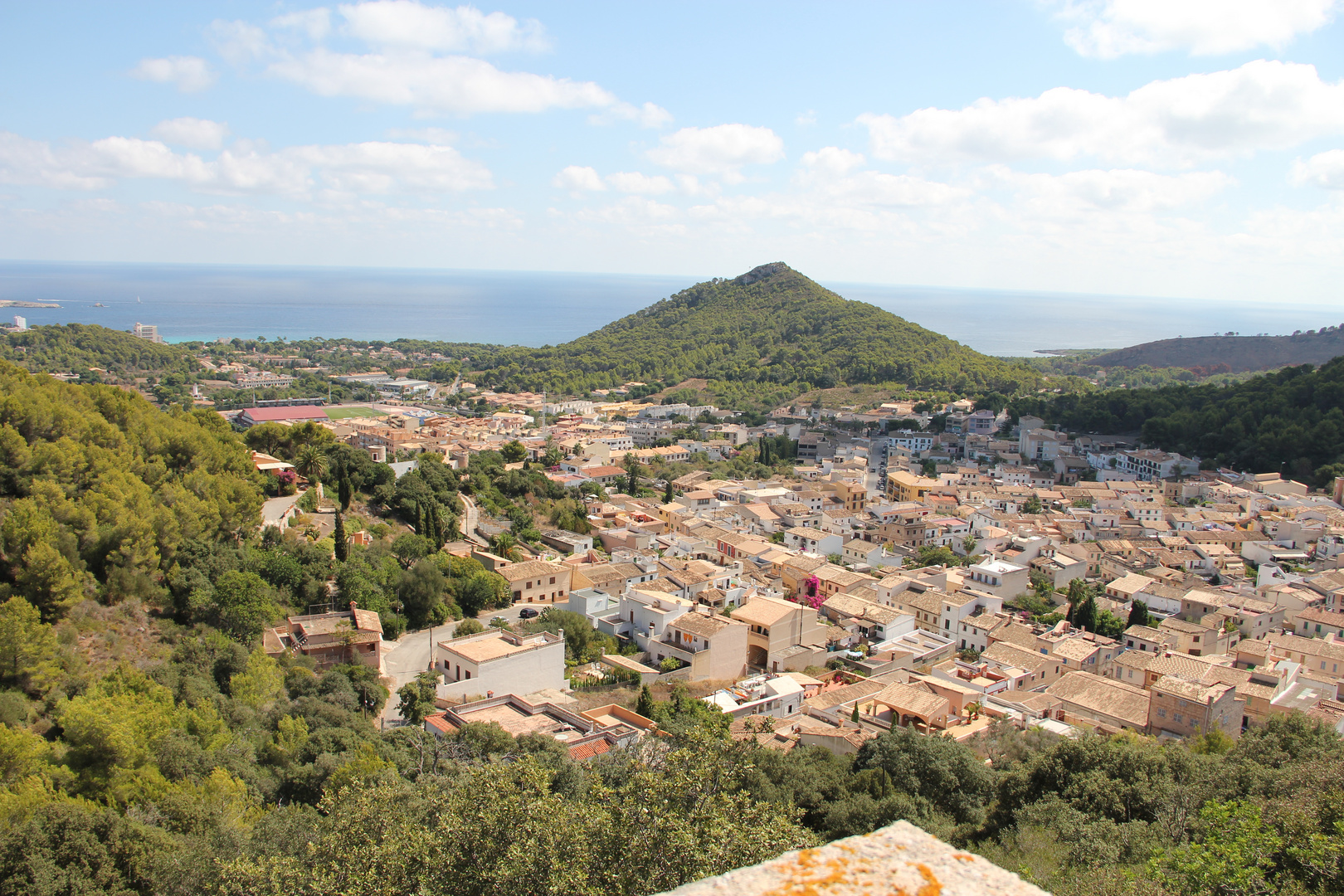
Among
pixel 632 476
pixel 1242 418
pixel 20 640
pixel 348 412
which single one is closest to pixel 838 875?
pixel 20 640

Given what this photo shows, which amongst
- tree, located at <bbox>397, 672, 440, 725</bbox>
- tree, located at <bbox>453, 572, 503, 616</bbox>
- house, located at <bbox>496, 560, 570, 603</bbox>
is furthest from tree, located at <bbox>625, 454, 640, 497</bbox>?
tree, located at <bbox>397, 672, 440, 725</bbox>

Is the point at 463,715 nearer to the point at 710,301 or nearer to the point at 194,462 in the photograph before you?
the point at 194,462

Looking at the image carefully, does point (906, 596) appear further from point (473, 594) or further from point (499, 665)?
point (499, 665)

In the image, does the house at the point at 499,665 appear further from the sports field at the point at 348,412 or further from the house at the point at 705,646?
the sports field at the point at 348,412

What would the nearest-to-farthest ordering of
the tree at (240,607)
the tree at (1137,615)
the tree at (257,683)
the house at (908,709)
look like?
the tree at (257,683), the house at (908,709), the tree at (240,607), the tree at (1137,615)

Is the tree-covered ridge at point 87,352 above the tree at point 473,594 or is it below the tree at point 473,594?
above

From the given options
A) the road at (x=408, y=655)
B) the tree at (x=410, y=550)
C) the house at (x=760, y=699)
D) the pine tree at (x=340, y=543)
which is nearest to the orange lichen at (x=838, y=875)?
the house at (x=760, y=699)

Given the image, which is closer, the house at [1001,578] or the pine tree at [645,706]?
the pine tree at [645,706]

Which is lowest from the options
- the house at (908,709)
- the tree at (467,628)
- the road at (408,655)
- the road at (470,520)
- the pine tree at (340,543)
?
the road at (408,655)
